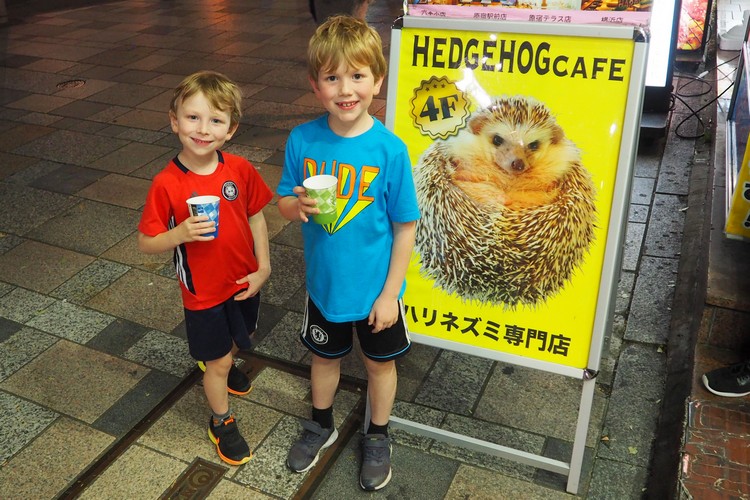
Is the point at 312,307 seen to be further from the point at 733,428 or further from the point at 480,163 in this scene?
Answer: the point at 733,428

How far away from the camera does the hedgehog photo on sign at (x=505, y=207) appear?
2.60m

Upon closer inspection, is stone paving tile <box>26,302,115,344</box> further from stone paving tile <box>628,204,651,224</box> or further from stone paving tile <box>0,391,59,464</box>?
stone paving tile <box>628,204,651,224</box>

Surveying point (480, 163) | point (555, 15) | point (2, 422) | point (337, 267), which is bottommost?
point (2, 422)

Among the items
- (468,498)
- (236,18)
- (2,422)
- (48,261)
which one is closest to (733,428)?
(468,498)

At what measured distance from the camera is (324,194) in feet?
7.60

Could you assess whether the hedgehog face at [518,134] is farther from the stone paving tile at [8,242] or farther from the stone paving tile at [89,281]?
the stone paving tile at [8,242]

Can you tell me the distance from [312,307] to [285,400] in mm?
821

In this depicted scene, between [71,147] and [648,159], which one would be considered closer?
[648,159]

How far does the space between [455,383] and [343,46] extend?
1.88 m

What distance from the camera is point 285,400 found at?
3.49 meters

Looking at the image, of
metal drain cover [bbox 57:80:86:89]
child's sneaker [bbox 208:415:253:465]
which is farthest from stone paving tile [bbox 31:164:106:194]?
child's sneaker [bbox 208:415:253:465]

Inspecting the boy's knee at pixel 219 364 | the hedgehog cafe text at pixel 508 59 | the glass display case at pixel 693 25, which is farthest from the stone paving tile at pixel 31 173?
the glass display case at pixel 693 25

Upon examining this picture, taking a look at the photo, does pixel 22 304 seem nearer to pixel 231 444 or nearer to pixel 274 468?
pixel 231 444

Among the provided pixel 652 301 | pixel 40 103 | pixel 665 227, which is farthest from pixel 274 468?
pixel 40 103
